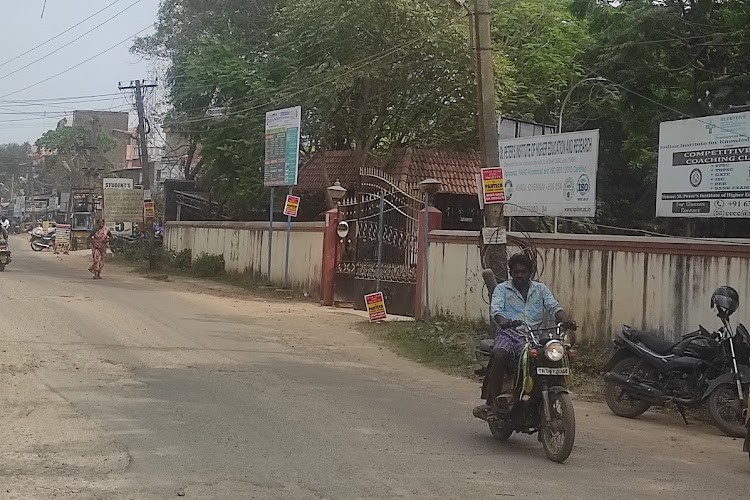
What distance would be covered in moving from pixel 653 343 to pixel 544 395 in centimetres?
285

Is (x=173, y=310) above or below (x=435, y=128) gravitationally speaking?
below

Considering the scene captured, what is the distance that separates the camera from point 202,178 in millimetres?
35625

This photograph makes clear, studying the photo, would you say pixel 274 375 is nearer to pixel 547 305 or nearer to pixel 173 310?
pixel 547 305

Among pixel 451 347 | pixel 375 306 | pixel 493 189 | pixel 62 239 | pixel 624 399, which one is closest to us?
pixel 624 399

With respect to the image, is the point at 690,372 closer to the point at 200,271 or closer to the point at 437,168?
the point at 437,168

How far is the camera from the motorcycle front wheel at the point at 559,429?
22.9 ft

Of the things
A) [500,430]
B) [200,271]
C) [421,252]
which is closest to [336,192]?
[421,252]

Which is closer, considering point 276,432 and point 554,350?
point 554,350

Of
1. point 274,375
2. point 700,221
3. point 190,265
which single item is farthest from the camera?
point 190,265

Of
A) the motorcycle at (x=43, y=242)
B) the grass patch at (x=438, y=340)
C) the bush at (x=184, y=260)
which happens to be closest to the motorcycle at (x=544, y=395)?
the grass patch at (x=438, y=340)

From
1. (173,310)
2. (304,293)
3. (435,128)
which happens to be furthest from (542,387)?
(435,128)

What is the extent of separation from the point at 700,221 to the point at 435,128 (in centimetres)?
1232

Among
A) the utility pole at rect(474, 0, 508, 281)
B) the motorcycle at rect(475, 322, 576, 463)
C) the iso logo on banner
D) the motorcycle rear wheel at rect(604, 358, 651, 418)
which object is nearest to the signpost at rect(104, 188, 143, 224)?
the iso logo on banner

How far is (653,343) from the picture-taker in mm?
9656
